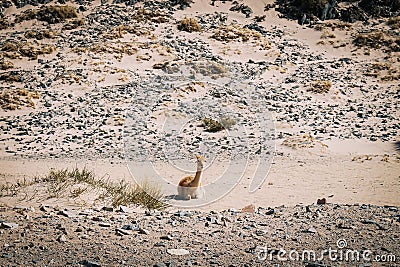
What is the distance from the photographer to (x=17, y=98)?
1819 centimetres

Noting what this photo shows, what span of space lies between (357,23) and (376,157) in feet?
58.1

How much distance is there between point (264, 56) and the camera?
24.7m

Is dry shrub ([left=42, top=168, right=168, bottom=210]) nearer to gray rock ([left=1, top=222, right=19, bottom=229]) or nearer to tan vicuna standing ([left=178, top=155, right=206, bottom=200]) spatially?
tan vicuna standing ([left=178, top=155, right=206, bottom=200])

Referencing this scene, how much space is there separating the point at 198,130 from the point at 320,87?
25.7ft

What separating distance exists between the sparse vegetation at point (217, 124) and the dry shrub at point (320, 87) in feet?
19.0

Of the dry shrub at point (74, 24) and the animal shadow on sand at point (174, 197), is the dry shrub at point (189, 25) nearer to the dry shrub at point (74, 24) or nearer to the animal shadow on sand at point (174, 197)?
the dry shrub at point (74, 24)

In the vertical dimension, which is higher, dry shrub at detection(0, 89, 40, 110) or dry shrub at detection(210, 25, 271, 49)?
dry shrub at detection(210, 25, 271, 49)

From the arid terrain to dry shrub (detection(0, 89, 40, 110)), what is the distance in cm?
9

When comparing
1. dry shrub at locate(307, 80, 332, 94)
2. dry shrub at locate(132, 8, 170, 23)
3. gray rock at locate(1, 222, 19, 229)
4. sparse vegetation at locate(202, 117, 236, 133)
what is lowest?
sparse vegetation at locate(202, 117, 236, 133)

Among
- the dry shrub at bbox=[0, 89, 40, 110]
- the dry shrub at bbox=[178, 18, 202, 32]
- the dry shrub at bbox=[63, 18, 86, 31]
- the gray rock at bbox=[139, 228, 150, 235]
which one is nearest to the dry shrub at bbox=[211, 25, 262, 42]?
the dry shrub at bbox=[178, 18, 202, 32]

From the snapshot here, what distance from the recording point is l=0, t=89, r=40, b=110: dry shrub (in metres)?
17.7

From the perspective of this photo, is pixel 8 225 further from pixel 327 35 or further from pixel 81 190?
pixel 327 35

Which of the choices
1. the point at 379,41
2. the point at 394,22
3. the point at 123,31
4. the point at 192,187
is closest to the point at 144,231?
the point at 192,187

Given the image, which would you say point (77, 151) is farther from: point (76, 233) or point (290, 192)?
point (76, 233)
